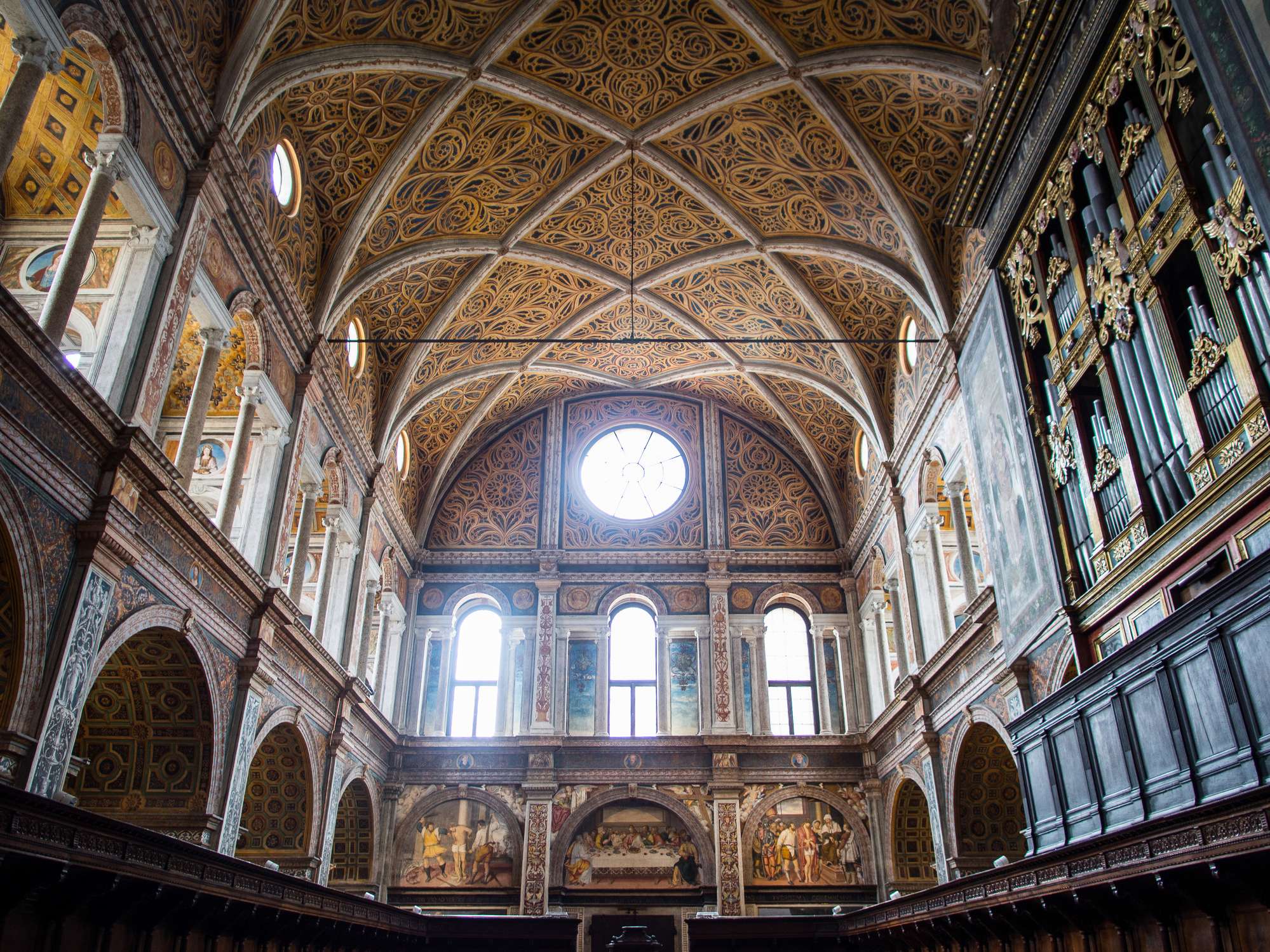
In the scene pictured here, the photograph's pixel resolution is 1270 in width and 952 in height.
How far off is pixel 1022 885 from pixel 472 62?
46.0 feet

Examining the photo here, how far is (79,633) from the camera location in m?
10.0

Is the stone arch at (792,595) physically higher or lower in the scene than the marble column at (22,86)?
higher

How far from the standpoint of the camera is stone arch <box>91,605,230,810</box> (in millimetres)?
10836

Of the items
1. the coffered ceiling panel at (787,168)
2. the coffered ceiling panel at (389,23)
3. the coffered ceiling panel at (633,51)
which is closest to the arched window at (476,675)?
the coffered ceiling panel at (787,168)

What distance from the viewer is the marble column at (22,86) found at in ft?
31.2

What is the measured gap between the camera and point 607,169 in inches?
757

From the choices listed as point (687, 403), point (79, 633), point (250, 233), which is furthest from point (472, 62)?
point (687, 403)

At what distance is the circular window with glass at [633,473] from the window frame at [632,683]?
236 cm

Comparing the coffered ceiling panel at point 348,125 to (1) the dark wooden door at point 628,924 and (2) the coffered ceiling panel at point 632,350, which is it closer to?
(2) the coffered ceiling panel at point 632,350

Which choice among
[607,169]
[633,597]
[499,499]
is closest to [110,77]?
[607,169]

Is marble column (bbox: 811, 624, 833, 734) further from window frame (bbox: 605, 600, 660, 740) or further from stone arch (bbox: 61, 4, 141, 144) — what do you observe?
stone arch (bbox: 61, 4, 141, 144)

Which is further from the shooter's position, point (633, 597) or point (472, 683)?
point (633, 597)

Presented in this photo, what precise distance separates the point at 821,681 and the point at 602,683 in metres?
5.15

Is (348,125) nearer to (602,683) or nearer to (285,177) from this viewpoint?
(285,177)
